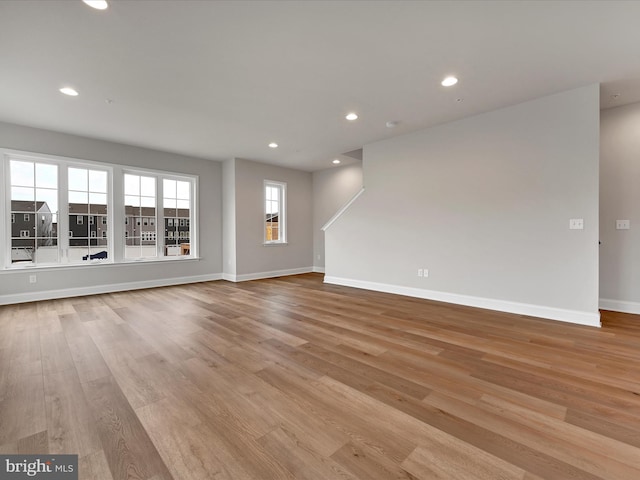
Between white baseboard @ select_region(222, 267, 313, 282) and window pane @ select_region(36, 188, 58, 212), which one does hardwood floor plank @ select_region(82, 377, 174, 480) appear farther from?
white baseboard @ select_region(222, 267, 313, 282)

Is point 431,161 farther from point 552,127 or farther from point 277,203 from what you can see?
point 277,203

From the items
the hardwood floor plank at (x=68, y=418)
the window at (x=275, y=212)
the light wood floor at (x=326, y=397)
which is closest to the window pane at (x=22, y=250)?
the light wood floor at (x=326, y=397)

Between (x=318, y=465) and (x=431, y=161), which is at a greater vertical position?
(x=431, y=161)

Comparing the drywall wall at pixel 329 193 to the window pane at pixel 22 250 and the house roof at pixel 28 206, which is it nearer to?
the house roof at pixel 28 206

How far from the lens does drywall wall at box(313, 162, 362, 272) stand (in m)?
7.30

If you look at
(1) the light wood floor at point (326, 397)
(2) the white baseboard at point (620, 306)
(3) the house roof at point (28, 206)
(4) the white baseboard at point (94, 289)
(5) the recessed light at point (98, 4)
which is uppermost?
(5) the recessed light at point (98, 4)

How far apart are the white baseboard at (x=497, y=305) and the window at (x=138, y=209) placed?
436 cm

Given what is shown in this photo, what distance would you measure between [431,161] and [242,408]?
4341 millimetres

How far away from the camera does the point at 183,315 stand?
149 inches

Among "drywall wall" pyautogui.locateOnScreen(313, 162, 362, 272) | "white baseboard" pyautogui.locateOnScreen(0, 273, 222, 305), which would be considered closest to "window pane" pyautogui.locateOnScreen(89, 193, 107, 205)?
"white baseboard" pyautogui.locateOnScreen(0, 273, 222, 305)

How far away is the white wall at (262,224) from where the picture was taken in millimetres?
6562

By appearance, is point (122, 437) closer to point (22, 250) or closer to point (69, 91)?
point (69, 91)

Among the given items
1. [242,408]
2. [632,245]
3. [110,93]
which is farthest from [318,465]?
[632,245]

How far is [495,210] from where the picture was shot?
157 inches
